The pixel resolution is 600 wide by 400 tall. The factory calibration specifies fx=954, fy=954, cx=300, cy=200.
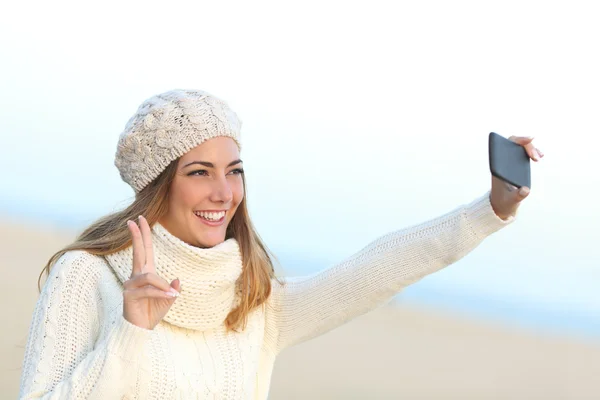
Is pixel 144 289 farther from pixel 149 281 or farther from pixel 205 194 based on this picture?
pixel 205 194

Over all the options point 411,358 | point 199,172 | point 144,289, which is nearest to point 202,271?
point 199,172

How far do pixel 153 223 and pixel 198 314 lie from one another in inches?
12.8

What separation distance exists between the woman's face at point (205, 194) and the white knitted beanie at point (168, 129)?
0.04 m

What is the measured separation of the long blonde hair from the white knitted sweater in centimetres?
4

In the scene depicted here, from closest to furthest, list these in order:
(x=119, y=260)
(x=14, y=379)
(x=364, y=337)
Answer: (x=119, y=260), (x=14, y=379), (x=364, y=337)

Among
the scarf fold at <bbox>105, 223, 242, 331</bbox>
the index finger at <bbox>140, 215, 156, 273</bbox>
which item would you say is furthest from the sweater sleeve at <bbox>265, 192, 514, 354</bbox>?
the index finger at <bbox>140, 215, 156, 273</bbox>

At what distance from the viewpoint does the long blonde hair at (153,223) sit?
3.02m

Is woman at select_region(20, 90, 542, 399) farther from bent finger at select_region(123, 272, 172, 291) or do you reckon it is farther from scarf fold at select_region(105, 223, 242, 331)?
bent finger at select_region(123, 272, 172, 291)

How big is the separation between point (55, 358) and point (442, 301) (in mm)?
9957

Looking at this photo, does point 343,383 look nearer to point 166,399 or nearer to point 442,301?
point 442,301


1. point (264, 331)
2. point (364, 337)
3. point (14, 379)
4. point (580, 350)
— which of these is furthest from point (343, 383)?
point (264, 331)

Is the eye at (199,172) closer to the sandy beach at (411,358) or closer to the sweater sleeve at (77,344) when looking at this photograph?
the sweater sleeve at (77,344)

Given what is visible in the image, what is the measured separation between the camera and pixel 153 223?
305 centimetres

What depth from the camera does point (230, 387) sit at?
301 cm
